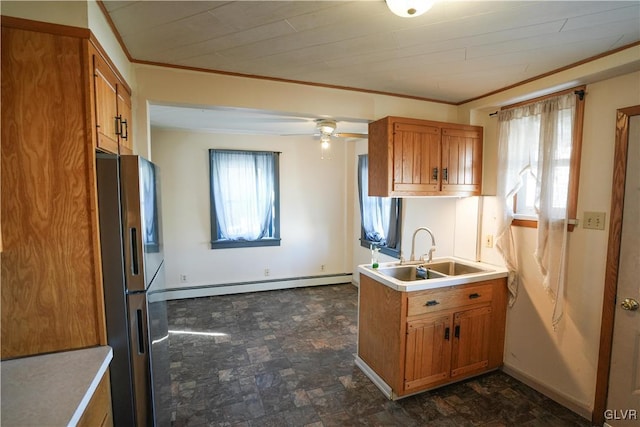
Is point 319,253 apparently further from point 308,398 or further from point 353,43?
point 353,43

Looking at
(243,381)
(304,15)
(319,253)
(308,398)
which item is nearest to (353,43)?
(304,15)

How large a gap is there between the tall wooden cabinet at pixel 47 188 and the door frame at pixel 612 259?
299 cm

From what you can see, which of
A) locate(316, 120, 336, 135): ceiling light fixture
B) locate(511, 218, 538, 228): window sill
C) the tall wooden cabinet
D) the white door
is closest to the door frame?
the white door

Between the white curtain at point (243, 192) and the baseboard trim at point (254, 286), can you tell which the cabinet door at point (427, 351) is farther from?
Answer: the white curtain at point (243, 192)

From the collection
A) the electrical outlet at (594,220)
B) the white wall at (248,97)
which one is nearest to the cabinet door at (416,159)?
the white wall at (248,97)

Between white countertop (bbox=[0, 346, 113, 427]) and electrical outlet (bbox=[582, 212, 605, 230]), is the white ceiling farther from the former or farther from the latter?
white countertop (bbox=[0, 346, 113, 427])

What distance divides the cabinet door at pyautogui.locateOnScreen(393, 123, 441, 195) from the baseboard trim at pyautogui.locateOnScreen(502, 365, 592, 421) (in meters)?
1.73

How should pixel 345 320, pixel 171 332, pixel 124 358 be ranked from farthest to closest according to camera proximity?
pixel 345 320
pixel 171 332
pixel 124 358

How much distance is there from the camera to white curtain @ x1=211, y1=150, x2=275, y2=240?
454 centimetres

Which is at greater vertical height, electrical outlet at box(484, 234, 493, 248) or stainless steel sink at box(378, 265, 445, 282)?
electrical outlet at box(484, 234, 493, 248)

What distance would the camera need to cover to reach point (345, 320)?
384 cm

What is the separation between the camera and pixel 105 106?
1.45 meters

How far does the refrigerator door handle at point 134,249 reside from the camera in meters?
1.41

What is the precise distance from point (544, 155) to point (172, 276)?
472cm
